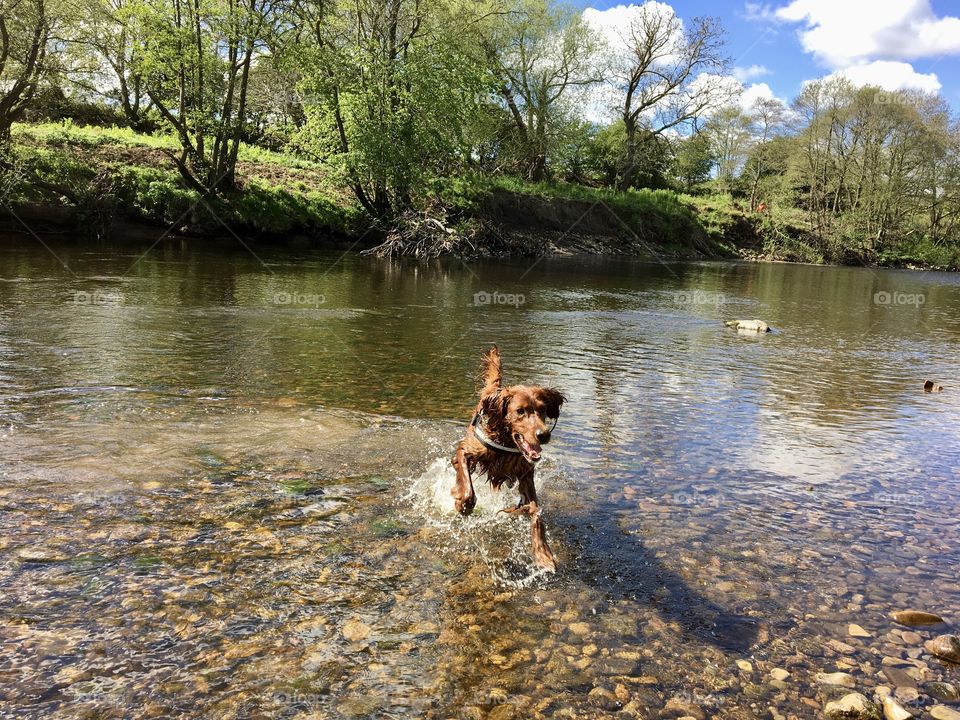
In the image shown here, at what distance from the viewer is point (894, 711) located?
2.98m

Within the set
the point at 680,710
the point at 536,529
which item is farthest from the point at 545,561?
the point at 680,710

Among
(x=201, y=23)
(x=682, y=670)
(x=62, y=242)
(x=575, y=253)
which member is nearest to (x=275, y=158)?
(x=201, y=23)

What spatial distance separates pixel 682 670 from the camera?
3283 mm

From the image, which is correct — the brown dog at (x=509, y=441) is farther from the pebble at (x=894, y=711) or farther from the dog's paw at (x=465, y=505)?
the pebble at (x=894, y=711)

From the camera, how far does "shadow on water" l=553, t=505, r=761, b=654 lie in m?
3.62

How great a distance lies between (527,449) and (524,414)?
0.27 metres

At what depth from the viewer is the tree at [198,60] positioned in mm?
24656

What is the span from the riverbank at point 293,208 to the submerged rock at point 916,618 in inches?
1020

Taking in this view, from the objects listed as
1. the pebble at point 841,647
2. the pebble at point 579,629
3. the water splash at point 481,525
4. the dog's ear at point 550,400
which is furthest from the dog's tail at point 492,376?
the pebble at point 841,647

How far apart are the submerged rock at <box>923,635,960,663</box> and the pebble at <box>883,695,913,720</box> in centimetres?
61

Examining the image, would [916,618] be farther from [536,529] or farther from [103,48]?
[103,48]

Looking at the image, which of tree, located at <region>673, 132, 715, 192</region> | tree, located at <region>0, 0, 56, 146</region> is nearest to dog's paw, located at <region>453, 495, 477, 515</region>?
tree, located at <region>0, 0, 56, 146</region>

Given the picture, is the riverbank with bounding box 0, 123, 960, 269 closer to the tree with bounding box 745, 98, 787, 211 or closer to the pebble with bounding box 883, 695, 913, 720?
the tree with bounding box 745, 98, 787, 211

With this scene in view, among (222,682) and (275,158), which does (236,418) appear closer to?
(222,682)
